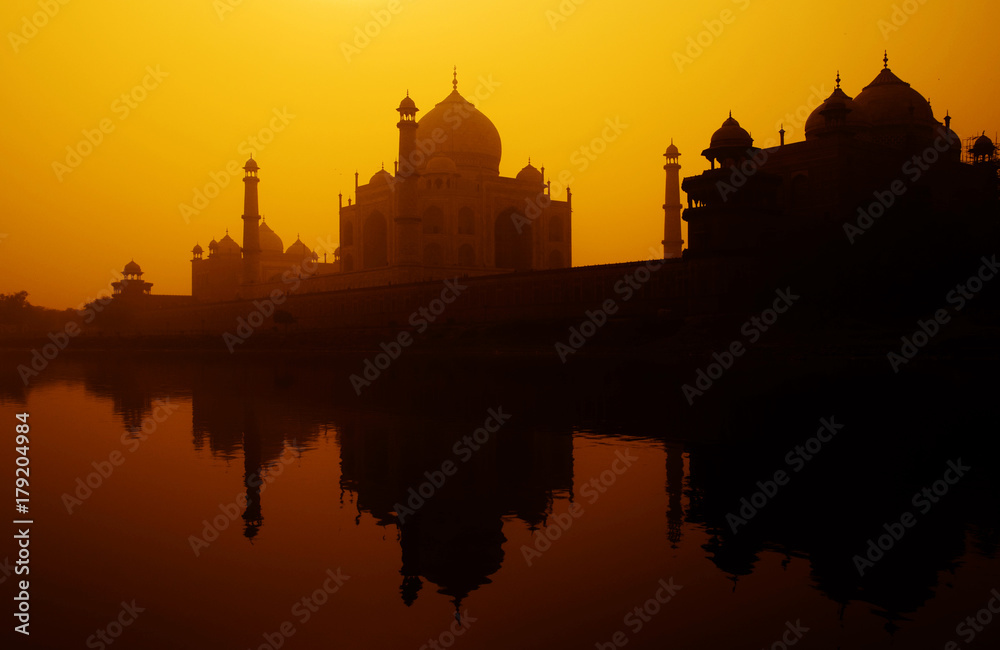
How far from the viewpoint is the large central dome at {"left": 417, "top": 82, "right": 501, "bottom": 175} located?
5103 cm

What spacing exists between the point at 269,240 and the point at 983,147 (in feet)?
163

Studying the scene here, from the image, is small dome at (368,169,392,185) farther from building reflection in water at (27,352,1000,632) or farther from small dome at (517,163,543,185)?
building reflection in water at (27,352,1000,632)

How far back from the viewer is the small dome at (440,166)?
49.1 m

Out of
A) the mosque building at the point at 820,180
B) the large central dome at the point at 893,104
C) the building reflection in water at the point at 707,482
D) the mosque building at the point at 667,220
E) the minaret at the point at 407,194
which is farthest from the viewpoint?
the minaret at the point at 407,194

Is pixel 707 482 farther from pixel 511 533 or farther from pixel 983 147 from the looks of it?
pixel 983 147

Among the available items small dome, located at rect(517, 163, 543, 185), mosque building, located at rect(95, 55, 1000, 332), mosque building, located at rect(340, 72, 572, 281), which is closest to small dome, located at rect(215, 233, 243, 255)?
mosque building, located at rect(95, 55, 1000, 332)

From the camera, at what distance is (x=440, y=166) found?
4925 cm

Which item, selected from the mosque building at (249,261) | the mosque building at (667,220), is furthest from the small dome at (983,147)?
the mosque building at (249,261)

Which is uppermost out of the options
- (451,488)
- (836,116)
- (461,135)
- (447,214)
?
(461,135)

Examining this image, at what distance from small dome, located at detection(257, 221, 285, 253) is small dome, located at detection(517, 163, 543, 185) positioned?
24.5m

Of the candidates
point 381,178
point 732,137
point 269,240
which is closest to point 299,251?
point 269,240

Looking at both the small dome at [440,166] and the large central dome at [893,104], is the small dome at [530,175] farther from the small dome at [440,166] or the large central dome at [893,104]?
the large central dome at [893,104]

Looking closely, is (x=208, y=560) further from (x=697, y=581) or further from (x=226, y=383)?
(x=226, y=383)

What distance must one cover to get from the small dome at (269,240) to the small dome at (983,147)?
48.8 meters
